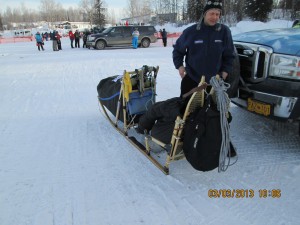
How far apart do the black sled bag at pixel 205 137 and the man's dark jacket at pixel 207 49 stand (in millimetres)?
678

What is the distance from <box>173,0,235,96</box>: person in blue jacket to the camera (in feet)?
9.79

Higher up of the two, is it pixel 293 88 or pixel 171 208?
pixel 293 88

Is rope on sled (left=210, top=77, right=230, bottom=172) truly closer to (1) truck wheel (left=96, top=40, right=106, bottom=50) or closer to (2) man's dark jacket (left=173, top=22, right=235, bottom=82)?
(2) man's dark jacket (left=173, top=22, right=235, bottom=82)

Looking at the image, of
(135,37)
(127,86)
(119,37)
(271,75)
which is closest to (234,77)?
(271,75)

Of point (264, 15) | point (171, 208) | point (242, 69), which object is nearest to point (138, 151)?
point (171, 208)

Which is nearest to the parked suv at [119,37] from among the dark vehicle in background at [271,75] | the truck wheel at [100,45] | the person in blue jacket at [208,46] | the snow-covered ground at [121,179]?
the truck wheel at [100,45]

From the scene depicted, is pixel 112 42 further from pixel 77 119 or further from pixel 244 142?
pixel 244 142

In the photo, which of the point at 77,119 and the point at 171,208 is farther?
the point at 77,119

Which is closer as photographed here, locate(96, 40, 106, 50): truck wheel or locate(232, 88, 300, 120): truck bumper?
locate(232, 88, 300, 120): truck bumper

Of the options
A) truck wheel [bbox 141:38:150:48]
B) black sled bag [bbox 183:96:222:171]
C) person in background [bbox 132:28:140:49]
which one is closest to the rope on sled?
black sled bag [bbox 183:96:222:171]

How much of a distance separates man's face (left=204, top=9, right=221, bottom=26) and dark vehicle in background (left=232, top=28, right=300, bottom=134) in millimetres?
694

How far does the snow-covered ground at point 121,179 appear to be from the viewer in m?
2.41

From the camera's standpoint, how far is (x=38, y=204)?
2574 mm

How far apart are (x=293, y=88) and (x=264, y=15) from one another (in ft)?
116
